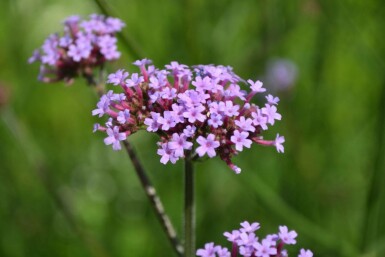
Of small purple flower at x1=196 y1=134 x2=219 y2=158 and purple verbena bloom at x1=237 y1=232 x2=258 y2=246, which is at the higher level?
small purple flower at x1=196 y1=134 x2=219 y2=158

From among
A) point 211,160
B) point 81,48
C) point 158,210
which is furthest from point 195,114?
point 211,160

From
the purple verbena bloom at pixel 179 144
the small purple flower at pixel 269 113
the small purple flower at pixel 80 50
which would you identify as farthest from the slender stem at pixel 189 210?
the small purple flower at pixel 80 50

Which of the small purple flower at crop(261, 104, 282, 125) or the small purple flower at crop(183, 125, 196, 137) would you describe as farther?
the small purple flower at crop(261, 104, 282, 125)

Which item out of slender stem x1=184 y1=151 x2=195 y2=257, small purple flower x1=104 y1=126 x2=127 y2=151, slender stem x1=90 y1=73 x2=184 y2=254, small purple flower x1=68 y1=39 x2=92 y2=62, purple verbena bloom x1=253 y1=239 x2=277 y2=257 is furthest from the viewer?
small purple flower x1=68 y1=39 x2=92 y2=62

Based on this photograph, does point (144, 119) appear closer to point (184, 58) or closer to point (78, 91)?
point (184, 58)

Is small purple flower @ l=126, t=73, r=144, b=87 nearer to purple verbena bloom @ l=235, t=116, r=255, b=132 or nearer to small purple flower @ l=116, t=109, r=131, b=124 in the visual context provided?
small purple flower @ l=116, t=109, r=131, b=124

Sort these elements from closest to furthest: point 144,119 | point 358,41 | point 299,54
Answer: point 144,119
point 358,41
point 299,54

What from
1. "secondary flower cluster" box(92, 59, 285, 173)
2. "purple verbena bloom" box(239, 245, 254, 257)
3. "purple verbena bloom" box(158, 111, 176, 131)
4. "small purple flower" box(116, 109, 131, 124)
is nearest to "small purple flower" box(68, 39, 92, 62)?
"secondary flower cluster" box(92, 59, 285, 173)

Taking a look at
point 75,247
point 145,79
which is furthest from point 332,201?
point 145,79
